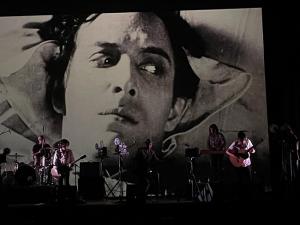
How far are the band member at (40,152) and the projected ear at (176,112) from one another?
8.57 feet

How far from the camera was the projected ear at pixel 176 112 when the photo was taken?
10.7 meters

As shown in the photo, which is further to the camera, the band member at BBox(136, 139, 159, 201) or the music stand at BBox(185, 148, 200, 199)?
the music stand at BBox(185, 148, 200, 199)

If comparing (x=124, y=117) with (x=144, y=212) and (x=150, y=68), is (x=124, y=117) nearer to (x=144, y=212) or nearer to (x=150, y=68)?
(x=150, y=68)

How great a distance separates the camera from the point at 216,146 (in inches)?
390

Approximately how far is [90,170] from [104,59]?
8.87 ft

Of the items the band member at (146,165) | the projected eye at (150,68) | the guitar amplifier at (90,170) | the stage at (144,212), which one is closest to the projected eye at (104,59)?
the projected eye at (150,68)

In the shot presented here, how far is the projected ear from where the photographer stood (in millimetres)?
10664

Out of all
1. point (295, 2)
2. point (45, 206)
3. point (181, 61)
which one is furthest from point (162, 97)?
point (45, 206)

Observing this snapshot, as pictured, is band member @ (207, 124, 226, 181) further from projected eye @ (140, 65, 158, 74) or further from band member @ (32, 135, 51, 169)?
band member @ (32, 135, 51, 169)

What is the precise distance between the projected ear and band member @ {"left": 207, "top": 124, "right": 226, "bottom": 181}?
34.2 inches

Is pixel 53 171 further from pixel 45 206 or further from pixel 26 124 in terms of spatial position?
pixel 45 206

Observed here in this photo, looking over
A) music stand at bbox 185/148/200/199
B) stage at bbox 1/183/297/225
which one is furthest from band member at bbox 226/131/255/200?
stage at bbox 1/183/297/225

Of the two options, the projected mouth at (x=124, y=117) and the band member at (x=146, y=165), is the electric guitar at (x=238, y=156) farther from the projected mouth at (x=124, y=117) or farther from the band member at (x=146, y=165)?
the projected mouth at (x=124, y=117)

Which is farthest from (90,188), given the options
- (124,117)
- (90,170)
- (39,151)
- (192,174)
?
(192,174)
